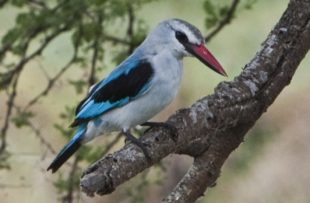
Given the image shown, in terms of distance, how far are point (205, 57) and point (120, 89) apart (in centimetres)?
33

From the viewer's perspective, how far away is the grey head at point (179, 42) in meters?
3.97

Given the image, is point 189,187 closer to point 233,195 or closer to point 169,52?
point 169,52

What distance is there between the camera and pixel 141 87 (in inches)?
156

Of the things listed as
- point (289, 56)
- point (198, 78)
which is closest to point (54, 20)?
point (289, 56)

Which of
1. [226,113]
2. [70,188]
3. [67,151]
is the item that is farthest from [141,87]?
[70,188]

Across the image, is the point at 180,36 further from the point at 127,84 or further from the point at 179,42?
the point at 127,84

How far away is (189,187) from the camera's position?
354cm

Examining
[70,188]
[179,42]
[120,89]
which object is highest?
[179,42]

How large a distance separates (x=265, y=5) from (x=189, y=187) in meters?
4.67

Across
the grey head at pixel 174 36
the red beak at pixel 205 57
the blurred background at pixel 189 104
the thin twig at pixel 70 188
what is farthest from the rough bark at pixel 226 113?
the blurred background at pixel 189 104

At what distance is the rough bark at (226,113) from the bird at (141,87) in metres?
0.26

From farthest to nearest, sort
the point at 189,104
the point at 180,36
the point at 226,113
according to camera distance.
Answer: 1. the point at 189,104
2. the point at 180,36
3. the point at 226,113

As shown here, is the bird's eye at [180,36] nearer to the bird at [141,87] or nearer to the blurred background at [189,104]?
the bird at [141,87]

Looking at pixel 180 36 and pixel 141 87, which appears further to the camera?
pixel 180 36
